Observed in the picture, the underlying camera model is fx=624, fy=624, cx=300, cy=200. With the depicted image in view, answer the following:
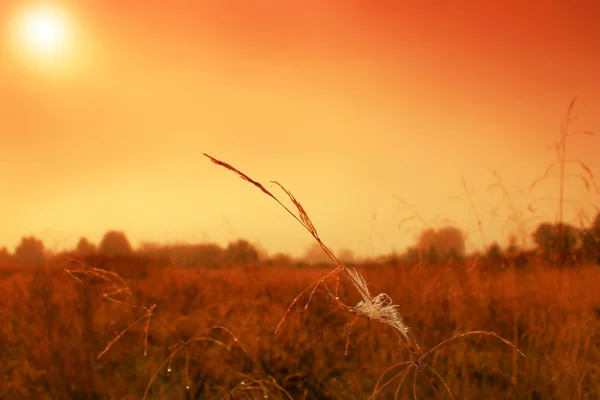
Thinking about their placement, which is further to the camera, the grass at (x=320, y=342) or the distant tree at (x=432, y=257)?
the distant tree at (x=432, y=257)

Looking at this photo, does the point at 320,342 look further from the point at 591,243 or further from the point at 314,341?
the point at 591,243

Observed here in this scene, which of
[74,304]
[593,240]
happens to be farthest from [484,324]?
[74,304]

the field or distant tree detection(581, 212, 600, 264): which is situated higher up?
distant tree detection(581, 212, 600, 264)

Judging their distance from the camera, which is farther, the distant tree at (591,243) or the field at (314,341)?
the distant tree at (591,243)

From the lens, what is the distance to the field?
2.35m

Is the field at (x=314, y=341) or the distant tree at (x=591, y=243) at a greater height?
the distant tree at (x=591, y=243)

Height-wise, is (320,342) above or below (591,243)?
below

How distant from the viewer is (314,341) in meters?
2.77

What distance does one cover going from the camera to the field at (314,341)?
2.35 metres

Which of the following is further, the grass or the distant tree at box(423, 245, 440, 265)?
the distant tree at box(423, 245, 440, 265)

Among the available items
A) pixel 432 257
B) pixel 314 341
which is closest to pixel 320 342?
pixel 314 341

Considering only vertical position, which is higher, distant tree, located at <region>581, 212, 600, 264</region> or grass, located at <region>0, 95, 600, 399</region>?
distant tree, located at <region>581, 212, 600, 264</region>

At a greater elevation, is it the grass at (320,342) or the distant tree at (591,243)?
the distant tree at (591,243)

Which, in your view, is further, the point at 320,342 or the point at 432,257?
the point at 432,257
